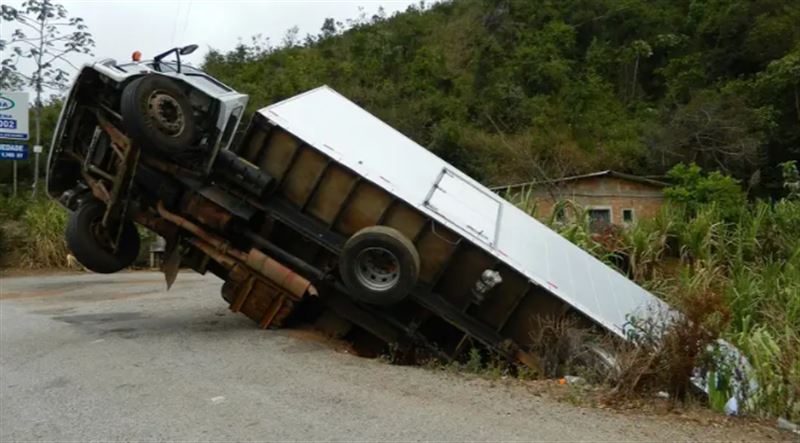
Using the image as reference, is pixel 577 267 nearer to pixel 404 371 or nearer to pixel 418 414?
pixel 404 371

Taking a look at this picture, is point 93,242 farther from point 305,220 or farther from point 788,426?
point 788,426

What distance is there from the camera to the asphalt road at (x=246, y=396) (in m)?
4.98

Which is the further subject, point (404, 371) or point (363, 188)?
point (363, 188)

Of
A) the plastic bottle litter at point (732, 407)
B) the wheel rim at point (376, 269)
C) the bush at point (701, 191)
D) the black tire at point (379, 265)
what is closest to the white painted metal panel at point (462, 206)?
the black tire at point (379, 265)

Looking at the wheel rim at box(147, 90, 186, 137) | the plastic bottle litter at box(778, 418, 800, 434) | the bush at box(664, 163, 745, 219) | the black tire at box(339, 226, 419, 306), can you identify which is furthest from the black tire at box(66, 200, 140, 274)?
the bush at box(664, 163, 745, 219)

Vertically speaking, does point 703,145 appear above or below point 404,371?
above

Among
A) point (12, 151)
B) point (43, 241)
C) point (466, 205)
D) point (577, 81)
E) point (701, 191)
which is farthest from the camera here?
point (577, 81)

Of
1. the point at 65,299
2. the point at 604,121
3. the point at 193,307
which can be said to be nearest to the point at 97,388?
the point at 193,307

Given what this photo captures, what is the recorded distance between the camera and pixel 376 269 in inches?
306

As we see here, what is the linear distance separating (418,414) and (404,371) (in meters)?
1.71

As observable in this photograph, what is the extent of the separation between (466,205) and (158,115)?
3.47 metres

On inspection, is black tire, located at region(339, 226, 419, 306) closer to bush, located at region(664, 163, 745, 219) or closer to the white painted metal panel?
the white painted metal panel

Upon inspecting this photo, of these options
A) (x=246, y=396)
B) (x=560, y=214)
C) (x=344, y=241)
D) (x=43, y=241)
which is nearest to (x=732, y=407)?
(x=246, y=396)

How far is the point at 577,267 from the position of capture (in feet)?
29.3
